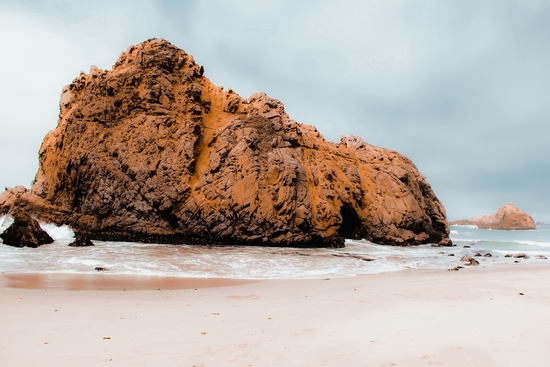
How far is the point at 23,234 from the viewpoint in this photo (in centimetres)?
1755

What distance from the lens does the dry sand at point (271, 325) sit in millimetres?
4090

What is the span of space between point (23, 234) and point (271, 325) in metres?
17.4

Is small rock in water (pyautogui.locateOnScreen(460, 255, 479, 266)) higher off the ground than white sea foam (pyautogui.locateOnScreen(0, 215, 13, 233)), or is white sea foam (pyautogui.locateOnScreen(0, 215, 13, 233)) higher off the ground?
white sea foam (pyautogui.locateOnScreen(0, 215, 13, 233))

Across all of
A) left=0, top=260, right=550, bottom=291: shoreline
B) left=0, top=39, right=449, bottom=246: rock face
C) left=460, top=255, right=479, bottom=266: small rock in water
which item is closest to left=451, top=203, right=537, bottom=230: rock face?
left=0, top=39, right=449, bottom=246: rock face

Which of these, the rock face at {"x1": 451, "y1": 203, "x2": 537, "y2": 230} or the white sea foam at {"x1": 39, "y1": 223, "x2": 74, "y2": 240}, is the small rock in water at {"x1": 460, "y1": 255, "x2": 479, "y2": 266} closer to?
the white sea foam at {"x1": 39, "y1": 223, "x2": 74, "y2": 240}

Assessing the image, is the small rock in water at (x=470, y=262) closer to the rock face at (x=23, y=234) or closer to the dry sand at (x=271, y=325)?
the dry sand at (x=271, y=325)

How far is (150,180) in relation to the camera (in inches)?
909

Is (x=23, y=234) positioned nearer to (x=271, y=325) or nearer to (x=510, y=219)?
(x=271, y=325)

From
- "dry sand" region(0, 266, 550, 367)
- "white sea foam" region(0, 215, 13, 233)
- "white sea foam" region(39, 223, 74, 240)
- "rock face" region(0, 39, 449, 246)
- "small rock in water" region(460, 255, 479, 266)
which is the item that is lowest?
"small rock in water" region(460, 255, 479, 266)

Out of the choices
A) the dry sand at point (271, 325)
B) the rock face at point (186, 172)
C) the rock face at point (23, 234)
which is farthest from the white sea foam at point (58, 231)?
the dry sand at point (271, 325)

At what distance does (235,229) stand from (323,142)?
1339 cm

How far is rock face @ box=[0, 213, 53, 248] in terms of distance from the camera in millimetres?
17438

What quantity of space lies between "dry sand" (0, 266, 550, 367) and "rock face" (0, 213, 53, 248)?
945 centimetres

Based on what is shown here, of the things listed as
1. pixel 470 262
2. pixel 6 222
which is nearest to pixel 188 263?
pixel 470 262
